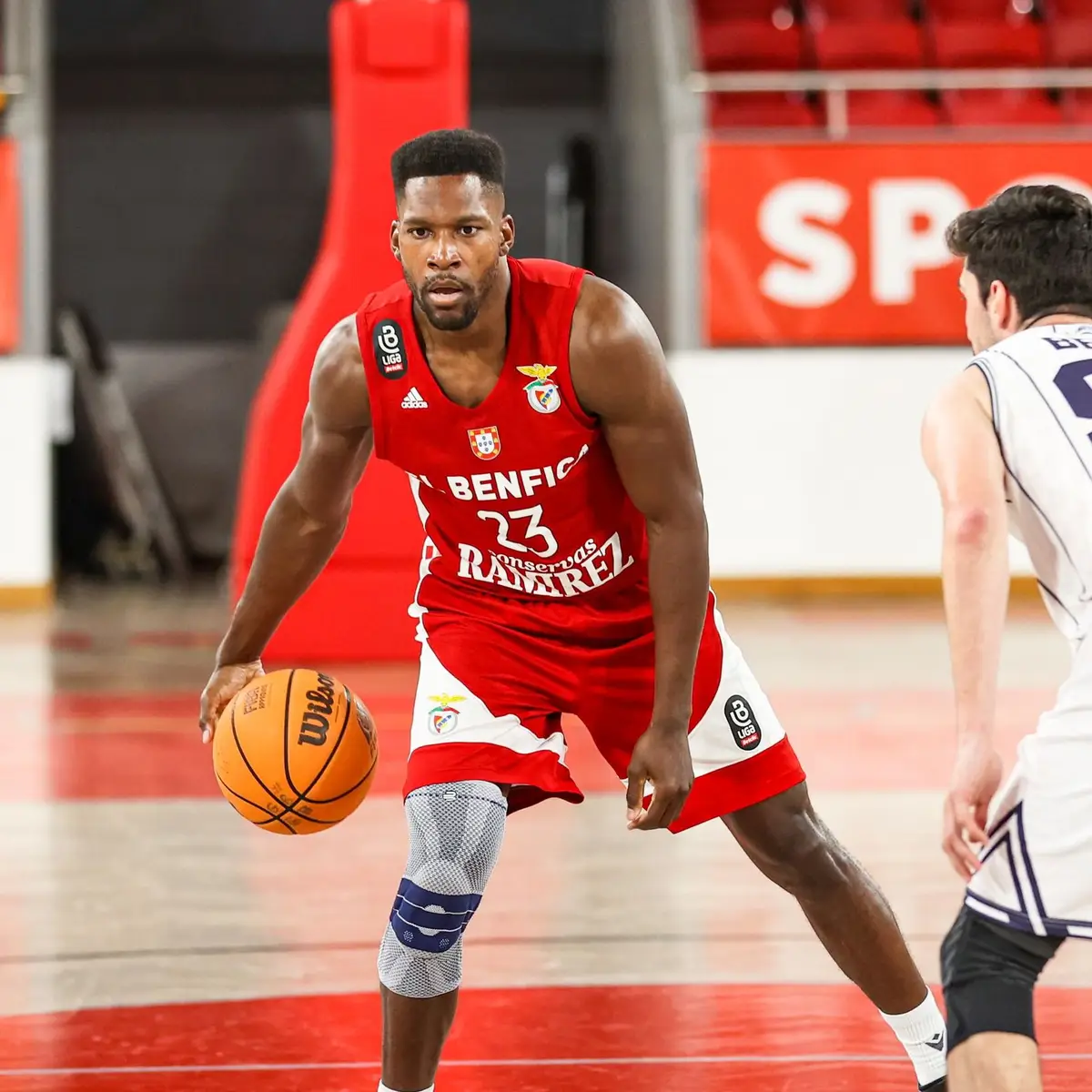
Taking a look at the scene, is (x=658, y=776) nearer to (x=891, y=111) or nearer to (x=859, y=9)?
(x=891, y=111)

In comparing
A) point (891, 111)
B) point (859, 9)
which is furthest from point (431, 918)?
point (859, 9)

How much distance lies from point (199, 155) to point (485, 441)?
1362 centimetres

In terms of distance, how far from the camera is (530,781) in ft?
11.0

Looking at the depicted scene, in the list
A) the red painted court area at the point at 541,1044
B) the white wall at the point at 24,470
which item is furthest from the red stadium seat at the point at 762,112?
the red painted court area at the point at 541,1044

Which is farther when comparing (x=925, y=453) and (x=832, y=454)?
(x=832, y=454)

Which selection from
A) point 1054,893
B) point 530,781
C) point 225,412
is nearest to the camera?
point 1054,893

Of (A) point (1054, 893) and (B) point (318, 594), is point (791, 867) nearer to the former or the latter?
(A) point (1054, 893)

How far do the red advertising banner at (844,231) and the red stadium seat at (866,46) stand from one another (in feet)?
3.34

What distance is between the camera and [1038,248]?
272 cm

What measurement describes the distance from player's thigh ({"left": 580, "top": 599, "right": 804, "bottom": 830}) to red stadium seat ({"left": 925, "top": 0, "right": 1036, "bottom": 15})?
11.7 metres

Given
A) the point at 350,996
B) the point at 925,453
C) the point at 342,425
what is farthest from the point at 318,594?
the point at 925,453

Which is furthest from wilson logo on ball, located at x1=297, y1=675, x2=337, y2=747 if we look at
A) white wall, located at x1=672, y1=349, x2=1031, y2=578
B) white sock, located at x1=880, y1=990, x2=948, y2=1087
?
white wall, located at x1=672, y1=349, x2=1031, y2=578

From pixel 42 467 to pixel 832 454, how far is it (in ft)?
18.4

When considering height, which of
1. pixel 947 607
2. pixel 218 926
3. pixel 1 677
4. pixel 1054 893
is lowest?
pixel 1 677
